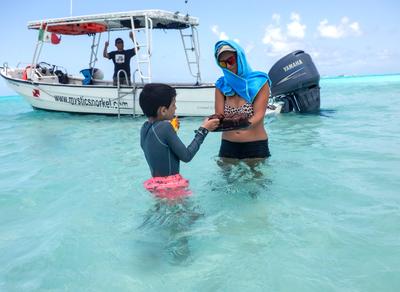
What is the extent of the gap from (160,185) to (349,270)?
142 cm

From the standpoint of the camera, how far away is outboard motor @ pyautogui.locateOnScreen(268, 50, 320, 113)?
9.27m

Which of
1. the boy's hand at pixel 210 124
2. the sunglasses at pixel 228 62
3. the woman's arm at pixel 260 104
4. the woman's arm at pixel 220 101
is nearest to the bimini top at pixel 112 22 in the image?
the woman's arm at pixel 220 101

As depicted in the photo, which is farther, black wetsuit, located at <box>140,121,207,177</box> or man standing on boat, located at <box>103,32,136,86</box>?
man standing on boat, located at <box>103,32,136,86</box>

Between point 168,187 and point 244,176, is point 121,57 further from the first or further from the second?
point 168,187

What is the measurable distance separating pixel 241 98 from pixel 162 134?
103 cm

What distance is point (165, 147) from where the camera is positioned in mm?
2854

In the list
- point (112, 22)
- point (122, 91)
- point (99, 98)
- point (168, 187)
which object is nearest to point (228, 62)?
point (168, 187)

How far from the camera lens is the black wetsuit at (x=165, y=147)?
110 inches

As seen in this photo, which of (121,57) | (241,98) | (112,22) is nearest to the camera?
(241,98)

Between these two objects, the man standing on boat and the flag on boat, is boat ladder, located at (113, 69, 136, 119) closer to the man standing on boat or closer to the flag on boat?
the man standing on boat

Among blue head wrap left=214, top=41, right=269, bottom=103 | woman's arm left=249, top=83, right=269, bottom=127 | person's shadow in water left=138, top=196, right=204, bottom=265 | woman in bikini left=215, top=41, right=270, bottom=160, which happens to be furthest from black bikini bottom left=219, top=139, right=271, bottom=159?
person's shadow in water left=138, top=196, right=204, bottom=265

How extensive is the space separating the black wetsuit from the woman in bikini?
75 centimetres

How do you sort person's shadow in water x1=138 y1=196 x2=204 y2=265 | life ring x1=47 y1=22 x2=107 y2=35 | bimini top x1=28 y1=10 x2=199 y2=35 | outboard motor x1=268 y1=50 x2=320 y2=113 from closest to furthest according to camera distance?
1. person's shadow in water x1=138 y1=196 x2=204 y2=265
2. outboard motor x1=268 y1=50 x2=320 y2=113
3. bimini top x1=28 y1=10 x2=199 y2=35
4. life ring x1=47 y1=22 x2=107 y2=35

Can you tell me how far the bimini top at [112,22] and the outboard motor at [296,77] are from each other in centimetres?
344
